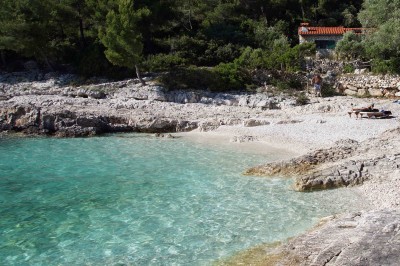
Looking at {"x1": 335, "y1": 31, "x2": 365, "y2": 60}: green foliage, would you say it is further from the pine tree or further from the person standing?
the pine tree

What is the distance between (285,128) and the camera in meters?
24.7

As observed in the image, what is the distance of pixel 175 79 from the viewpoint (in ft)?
115

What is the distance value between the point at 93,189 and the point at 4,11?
2949 centimetres

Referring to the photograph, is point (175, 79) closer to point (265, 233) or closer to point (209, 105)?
point (209, 105)

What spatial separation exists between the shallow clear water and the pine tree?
14209 mm

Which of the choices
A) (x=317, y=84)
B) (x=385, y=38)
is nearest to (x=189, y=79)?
(x=317, y=84)

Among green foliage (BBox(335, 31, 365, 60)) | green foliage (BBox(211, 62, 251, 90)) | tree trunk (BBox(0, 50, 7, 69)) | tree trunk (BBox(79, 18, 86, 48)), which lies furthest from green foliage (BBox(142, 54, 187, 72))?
tree trunk (BBox(0, 50, 7, 69))

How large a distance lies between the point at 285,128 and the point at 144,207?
43.6 feet

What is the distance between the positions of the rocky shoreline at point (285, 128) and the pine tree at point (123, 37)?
2237 mm

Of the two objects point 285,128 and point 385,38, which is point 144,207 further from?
point 385,38

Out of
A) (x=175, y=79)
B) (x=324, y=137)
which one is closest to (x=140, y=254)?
(x=324, y=137)

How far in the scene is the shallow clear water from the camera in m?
10.7

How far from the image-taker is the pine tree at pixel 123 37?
33.0m

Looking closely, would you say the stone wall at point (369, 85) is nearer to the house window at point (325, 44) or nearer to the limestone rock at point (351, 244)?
the house window at point (325, 44)
